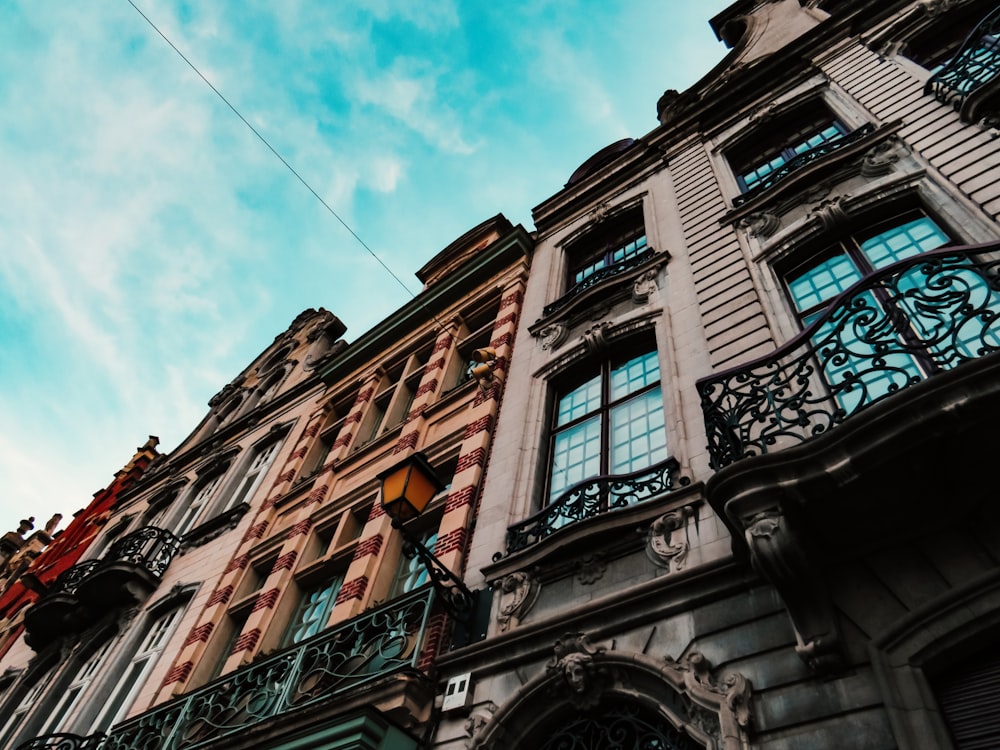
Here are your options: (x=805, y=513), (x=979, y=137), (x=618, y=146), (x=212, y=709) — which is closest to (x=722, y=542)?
(x=805, y=513)

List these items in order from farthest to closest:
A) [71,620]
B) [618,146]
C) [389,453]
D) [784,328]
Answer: [618,146]
[71,620]
[389,453]
[784,328]

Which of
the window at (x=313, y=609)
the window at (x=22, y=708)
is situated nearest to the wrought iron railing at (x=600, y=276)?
the window at (x=313, y=609)

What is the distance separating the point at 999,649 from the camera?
4.11 metres

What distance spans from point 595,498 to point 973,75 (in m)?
6.69

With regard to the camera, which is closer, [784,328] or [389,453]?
[784,328]

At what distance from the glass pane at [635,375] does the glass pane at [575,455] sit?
556 millimetres

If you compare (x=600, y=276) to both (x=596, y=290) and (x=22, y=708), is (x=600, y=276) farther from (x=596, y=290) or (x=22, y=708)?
(x=22, y=708)

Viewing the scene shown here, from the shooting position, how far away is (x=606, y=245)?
12977mm

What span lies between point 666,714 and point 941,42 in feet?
34.6

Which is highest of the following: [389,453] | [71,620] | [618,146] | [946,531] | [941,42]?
[618,146]

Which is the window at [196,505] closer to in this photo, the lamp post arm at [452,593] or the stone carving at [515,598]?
the lamp post arm at [452,593]

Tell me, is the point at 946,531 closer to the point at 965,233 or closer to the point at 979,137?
the point at 965,233

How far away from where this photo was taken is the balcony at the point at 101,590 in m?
13.2

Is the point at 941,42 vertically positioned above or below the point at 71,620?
above
